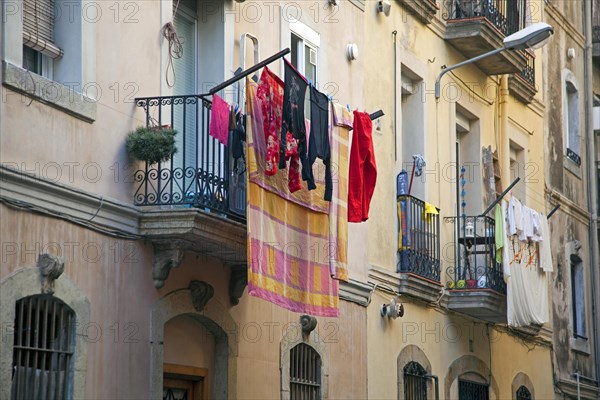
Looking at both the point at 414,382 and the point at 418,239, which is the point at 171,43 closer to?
the point at 418,239

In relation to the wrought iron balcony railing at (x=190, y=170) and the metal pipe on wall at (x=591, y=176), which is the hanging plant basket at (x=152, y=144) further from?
the metal pipe on wall at (x=591, y=176)

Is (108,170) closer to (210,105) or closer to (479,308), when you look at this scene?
(210,105)

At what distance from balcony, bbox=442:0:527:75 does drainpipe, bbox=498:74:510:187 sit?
25.0 inches

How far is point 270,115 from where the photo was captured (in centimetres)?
Result: 1481

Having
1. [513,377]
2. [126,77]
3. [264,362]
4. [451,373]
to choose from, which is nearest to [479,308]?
[451,373]

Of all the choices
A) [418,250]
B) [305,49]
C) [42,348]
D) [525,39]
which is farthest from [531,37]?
[42,348]

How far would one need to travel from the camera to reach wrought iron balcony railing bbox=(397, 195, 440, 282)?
67.0 ft

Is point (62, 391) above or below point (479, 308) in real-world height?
below

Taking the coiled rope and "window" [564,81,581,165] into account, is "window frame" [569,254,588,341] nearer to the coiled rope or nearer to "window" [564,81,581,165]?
"window" [564,81,581,165]

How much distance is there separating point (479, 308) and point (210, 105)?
8458 mm

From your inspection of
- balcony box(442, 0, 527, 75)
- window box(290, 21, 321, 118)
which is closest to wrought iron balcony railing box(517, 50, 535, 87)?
balcony box(442, 0, 527, 75)

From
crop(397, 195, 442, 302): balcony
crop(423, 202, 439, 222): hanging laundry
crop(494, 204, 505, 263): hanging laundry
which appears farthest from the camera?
crop(494, 204, 505, 263): hanging laundry

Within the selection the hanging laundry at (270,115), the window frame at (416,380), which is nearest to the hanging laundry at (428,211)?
the window frame at (416,380)

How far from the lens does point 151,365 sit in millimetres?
14141
